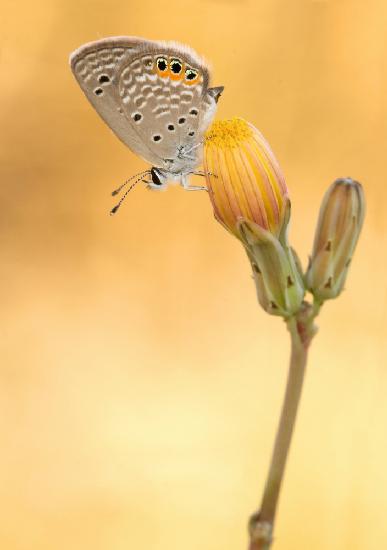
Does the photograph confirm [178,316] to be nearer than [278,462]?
No

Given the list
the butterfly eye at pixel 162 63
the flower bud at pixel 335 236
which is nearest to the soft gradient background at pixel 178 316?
the butterfly eye at pixel 162 63

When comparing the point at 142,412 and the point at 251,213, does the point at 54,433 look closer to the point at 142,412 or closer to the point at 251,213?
the point at 142,412

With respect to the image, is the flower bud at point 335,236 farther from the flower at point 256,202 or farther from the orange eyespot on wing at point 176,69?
the orange eyespot on wing at point 176,69

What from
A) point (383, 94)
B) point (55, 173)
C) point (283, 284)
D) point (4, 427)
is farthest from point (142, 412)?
point (283, 284)

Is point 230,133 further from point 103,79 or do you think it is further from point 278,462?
point 278,462

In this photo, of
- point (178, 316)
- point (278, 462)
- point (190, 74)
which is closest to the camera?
point (278, 462)

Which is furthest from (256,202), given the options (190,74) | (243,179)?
(190,74)

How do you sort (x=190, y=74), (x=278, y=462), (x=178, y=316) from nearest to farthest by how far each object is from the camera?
(x=278, y=462)
(x=190, y=74)
(x=178, y=316)
